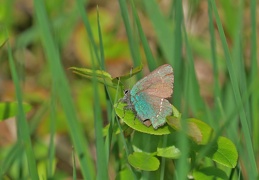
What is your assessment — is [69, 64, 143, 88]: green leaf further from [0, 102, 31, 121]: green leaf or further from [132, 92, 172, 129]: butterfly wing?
[0, 102, 31, 121]: green leaf

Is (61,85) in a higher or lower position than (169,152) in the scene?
higher

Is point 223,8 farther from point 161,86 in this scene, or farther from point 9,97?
point 161,86

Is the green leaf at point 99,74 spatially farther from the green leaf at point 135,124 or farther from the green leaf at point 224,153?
the green leaf at point 224,153

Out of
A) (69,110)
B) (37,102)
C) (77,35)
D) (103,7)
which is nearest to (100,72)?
(69,110)

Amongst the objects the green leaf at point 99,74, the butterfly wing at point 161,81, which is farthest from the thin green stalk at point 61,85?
the butterfly wing at point 161,81

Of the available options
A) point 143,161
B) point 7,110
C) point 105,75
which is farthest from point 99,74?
point 7,110

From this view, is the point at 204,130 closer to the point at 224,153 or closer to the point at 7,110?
the point at 224,153
